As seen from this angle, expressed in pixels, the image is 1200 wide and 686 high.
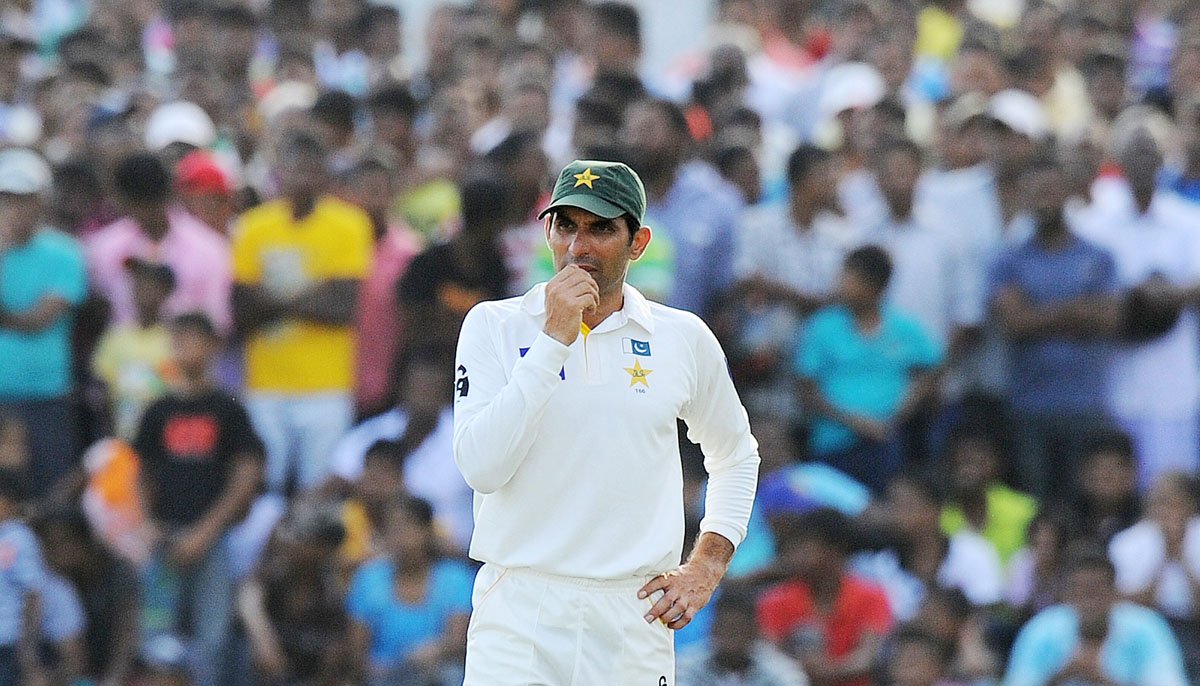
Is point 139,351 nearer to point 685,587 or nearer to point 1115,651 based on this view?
point 1115,651

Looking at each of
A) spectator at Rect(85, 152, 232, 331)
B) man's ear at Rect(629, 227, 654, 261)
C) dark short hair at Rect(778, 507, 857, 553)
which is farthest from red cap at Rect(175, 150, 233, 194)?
man's ear at Rect(629, 227, 654, 261)

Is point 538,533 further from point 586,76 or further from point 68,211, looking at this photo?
point 586,76

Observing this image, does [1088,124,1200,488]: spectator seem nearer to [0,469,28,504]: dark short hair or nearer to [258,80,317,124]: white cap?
[258,80,317,124]: white cap

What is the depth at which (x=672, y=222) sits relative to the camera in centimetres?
1139

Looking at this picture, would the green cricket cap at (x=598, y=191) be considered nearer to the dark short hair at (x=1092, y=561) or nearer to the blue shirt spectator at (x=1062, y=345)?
the dark short hair at (x=1092, y=561)

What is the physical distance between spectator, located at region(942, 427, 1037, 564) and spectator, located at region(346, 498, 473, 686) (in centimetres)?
273

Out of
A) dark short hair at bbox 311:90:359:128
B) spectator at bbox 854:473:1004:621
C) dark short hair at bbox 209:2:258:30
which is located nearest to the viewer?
spectator at bbox 854:473:1004:621

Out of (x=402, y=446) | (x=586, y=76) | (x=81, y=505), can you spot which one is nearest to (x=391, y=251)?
(x=402, y=446)

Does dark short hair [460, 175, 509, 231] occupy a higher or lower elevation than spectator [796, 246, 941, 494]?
higher

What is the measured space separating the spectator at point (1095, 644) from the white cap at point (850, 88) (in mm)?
4239

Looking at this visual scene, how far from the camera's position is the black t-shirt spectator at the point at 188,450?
34.8 ft

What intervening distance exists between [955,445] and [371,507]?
3.16 meters

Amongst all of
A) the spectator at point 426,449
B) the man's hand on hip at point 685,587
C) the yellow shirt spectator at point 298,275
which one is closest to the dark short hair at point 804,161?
the spectator at point 426,449

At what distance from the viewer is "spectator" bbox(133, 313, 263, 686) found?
10555 mm
